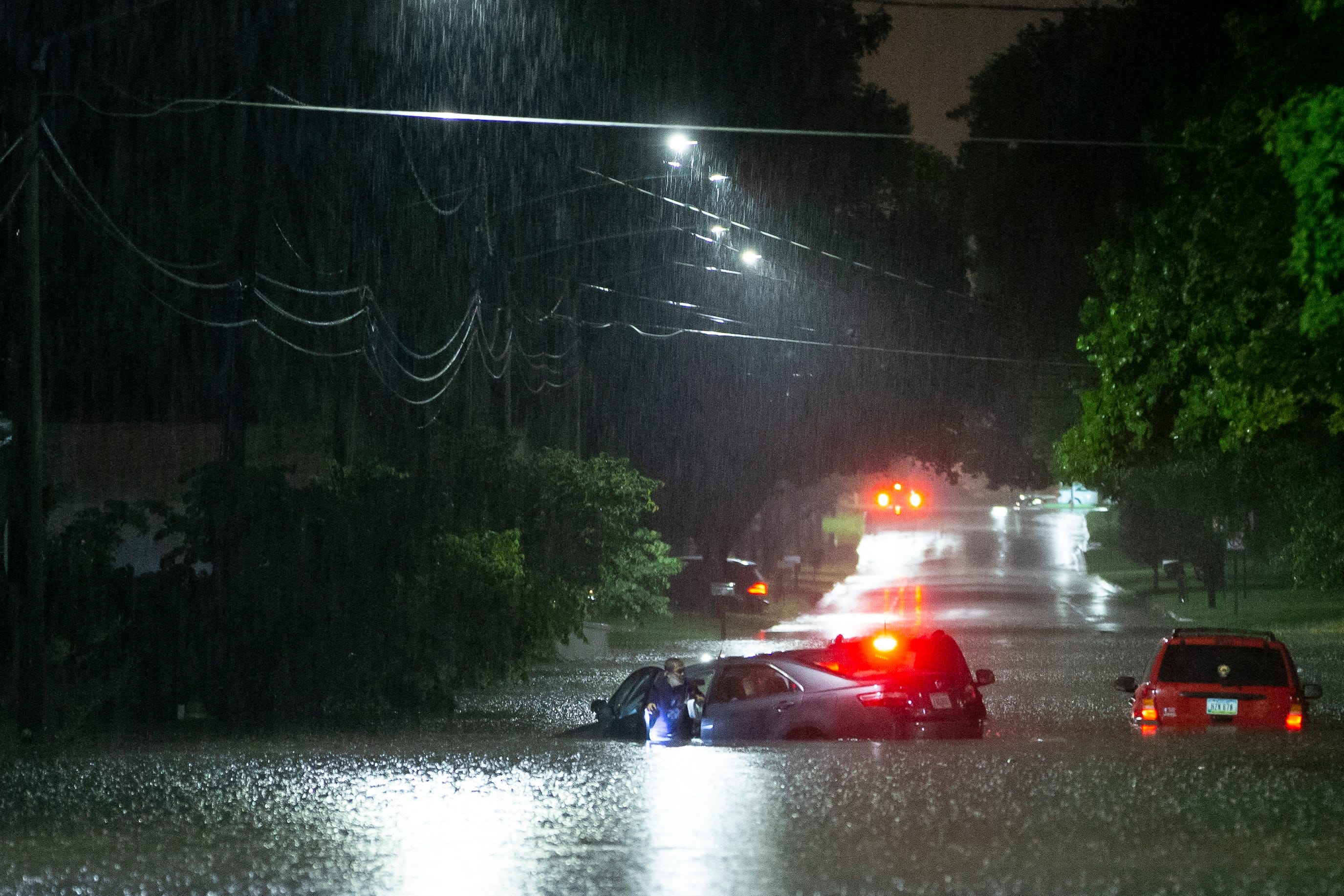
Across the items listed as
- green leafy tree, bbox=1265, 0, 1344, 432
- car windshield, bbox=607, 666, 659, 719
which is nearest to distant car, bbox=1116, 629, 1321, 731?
green leafy tree, bbox=1265, 0, 1344, 432

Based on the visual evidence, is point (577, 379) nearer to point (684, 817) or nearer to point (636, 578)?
point (636, 578)

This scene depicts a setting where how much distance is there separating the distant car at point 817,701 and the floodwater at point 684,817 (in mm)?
539

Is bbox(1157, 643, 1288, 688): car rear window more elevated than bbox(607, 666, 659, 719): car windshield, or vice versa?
bbox(1157, 643, 1288, 688): car rear window

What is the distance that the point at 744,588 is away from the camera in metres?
50.4

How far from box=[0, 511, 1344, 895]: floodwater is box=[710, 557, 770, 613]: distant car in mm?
31009

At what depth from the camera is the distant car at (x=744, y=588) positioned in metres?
49.9

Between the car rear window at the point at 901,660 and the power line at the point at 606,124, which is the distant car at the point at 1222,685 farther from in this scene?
the power line at the point at 606,124

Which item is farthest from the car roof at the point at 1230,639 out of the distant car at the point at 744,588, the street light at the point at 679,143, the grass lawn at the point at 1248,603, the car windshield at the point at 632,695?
the distant car at the point at 744,588

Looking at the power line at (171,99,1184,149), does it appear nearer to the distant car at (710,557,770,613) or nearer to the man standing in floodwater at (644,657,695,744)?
the man standing in floodwater at (644,657,695,744)

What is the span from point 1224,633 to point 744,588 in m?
34.1

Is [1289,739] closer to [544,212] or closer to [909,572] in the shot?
[544,212]

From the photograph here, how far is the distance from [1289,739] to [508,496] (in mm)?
17011

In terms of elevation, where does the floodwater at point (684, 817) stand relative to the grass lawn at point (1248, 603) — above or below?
above

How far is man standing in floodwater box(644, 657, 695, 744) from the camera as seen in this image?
1717 cm
